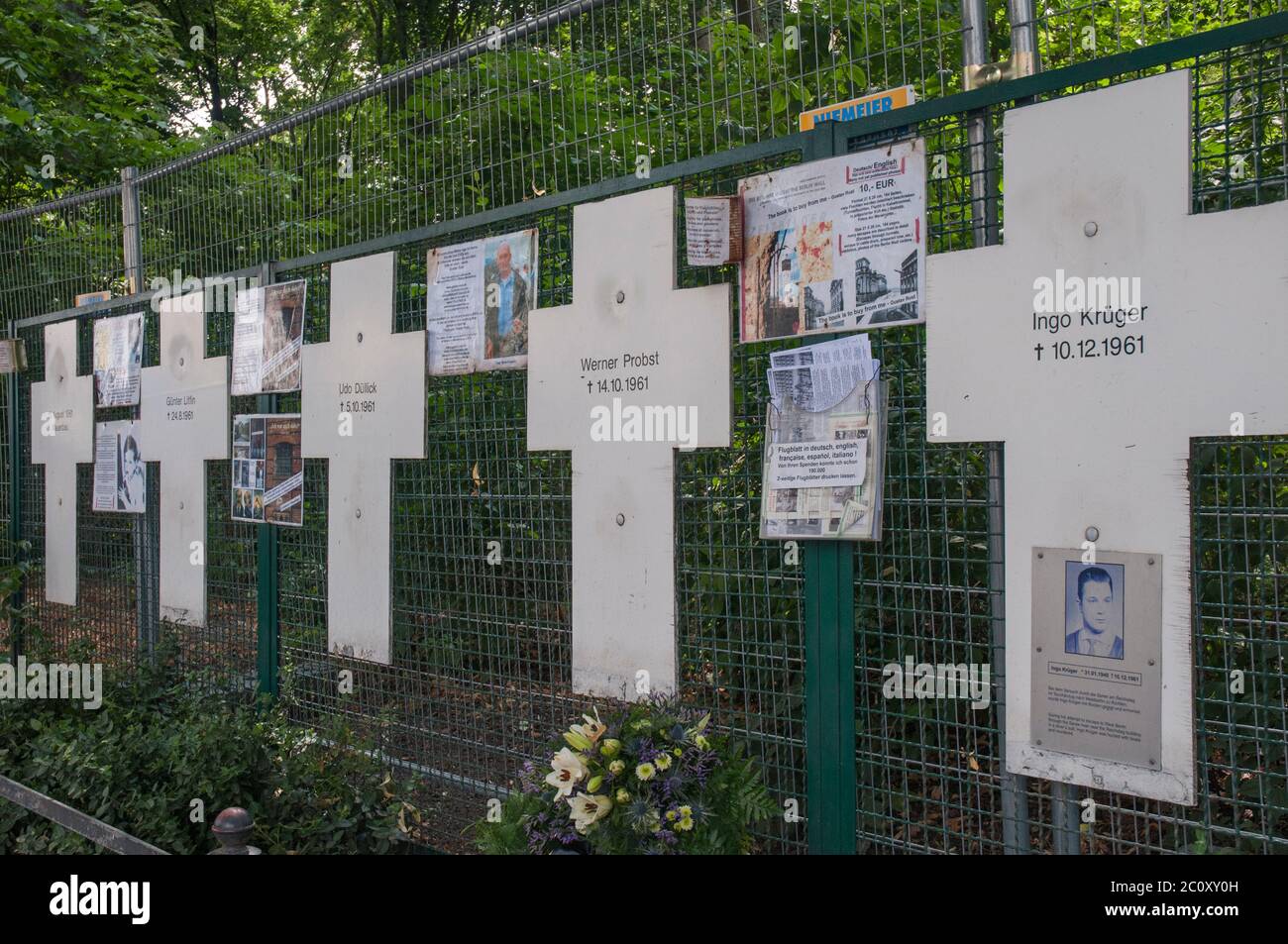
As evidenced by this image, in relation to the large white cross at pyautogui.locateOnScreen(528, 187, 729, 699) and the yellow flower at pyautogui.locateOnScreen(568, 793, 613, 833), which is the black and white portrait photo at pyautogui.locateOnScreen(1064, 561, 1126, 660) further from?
the yellow flower at pyautogui.locateOnScreen(568, 793, 613, 833)

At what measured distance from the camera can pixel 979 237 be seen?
3.33 m

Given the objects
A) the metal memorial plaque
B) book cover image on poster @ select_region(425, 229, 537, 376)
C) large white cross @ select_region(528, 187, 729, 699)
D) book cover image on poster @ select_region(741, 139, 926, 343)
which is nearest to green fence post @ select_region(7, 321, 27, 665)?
book cover image on poster @ select_region(425, 229, 537, 376)

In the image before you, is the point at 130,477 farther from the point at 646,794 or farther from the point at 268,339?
the point at 646,794

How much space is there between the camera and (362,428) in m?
5.45

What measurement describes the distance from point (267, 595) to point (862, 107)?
161 inches

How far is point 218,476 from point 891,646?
4.46 meters

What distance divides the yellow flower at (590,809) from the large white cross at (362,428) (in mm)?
2026

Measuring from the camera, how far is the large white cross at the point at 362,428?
5.23 meters

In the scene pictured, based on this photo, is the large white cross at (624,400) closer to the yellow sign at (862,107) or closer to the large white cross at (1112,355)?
the yellow sign at (862,107)

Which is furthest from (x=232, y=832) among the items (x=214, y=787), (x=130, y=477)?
(x=130, y=477)

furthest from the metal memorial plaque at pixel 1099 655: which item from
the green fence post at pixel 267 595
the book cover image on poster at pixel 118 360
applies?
the book cover image on poster at pixel 118 360

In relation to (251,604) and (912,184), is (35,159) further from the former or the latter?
(912,184)

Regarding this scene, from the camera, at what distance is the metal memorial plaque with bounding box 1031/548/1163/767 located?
2924mm
